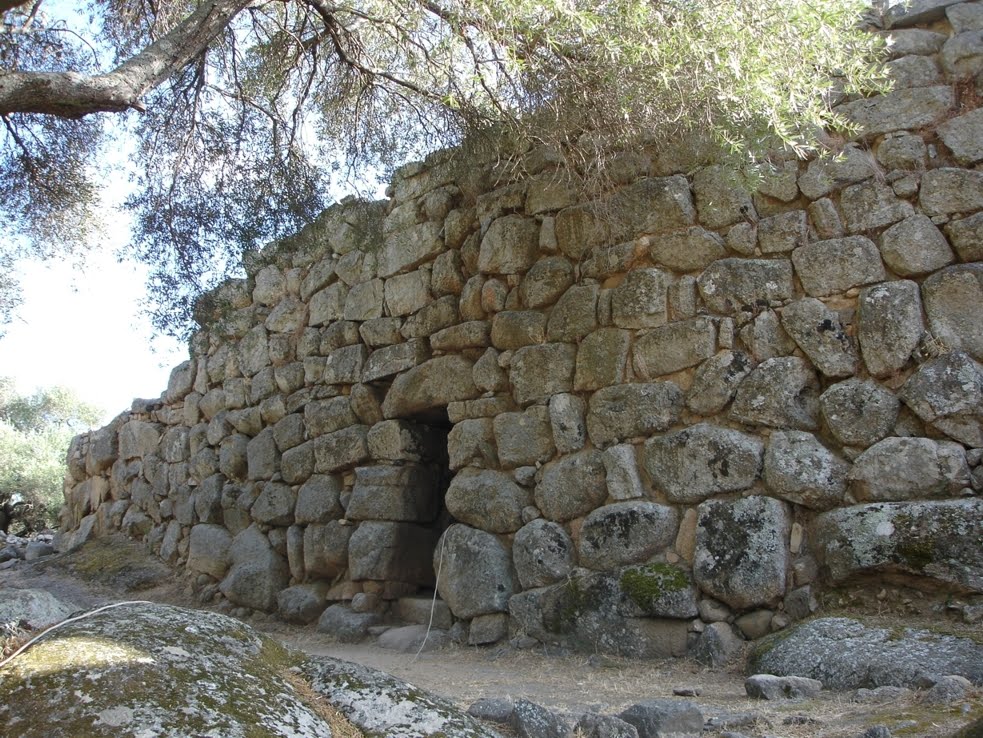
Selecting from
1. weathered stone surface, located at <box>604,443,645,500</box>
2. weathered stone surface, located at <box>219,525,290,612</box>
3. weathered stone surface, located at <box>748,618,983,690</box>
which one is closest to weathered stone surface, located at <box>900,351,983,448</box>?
weathered stone surface, located at <box>748,618,983,690</box>

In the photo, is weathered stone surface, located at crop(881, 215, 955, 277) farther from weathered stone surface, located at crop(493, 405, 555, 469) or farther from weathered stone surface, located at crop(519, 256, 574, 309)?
weathered stone surface, located at crop(493, 405, 555, 469)

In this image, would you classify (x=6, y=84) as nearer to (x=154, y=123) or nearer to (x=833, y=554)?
(x=154, y=123)

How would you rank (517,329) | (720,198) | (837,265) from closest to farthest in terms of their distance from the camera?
(837,265) → (720,198) → (517,329)

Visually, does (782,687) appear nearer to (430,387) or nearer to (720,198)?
(720,198)

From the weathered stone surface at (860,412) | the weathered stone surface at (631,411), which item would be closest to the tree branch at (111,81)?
the weathered stone surface at (631,411)

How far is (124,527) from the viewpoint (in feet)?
31.8

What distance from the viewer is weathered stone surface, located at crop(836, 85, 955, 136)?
5.01m

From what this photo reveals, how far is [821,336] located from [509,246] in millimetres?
2248

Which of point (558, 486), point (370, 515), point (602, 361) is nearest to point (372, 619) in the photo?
point (370, 515)

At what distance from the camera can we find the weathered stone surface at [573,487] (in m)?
5.32

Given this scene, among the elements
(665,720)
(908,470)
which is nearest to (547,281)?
(908,470)

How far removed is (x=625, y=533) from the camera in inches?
199

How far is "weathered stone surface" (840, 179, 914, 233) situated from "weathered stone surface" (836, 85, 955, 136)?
1.28ft

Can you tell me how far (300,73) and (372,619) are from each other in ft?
13.9
